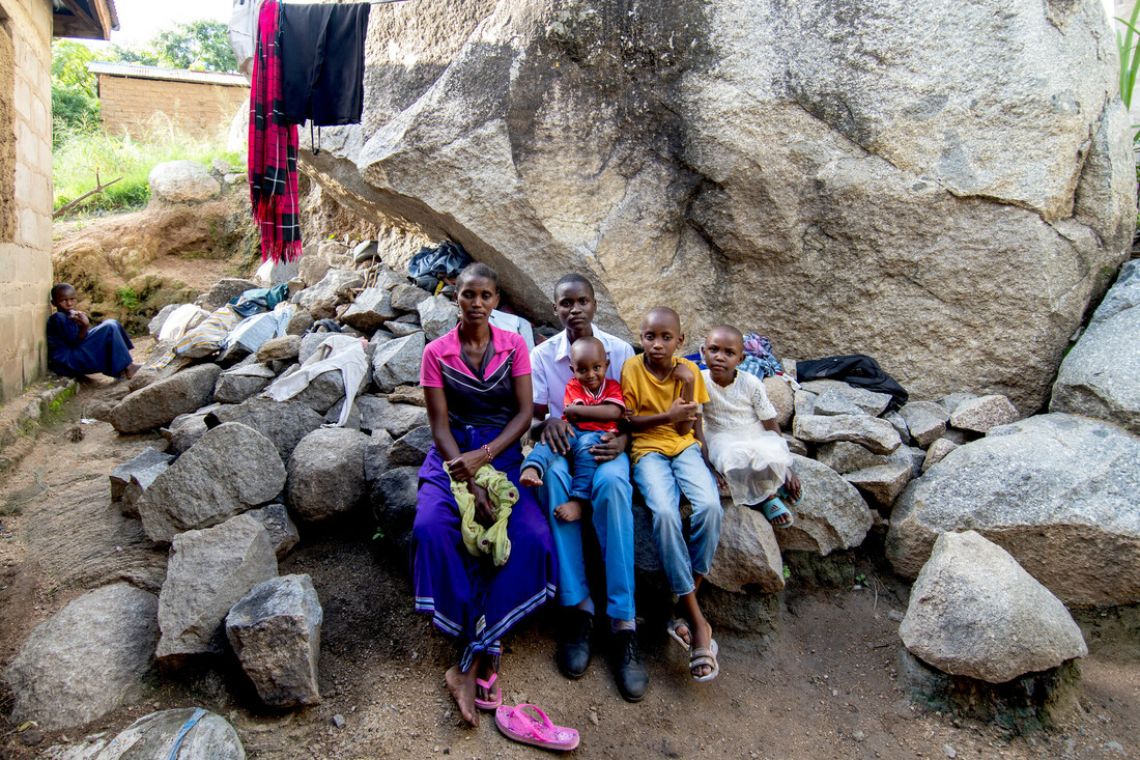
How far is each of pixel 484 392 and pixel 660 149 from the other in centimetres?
206

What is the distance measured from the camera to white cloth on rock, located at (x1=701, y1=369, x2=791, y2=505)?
2943mm

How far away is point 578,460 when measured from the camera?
9.57ft

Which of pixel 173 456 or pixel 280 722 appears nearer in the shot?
pixel 280 722

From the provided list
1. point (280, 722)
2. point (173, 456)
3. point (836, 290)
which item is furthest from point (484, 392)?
point (836, 290)

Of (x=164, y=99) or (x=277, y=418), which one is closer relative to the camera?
(x=277, y=418)

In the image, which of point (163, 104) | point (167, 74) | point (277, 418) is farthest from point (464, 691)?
point (167, 74)

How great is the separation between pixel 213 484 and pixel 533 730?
6.00 ft

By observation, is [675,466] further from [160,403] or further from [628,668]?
[160,403]

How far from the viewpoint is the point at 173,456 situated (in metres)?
3.79

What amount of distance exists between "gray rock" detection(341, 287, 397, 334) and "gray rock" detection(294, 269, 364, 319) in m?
0.35

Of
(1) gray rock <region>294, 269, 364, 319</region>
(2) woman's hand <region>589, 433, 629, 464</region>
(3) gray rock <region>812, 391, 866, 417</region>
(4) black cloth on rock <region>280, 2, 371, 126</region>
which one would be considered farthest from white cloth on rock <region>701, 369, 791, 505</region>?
(1) gray rock <region>294, 269, 364, 319</region>

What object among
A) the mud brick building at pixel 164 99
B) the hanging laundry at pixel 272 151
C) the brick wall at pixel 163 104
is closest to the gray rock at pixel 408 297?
the hanging laundry at pixel 272 151

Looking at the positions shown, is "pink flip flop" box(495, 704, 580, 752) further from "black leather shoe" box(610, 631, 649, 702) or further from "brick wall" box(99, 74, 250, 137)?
"brick wall" box(99, 74, 250, 137)

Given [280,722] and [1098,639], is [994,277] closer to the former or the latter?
[1098,639]
